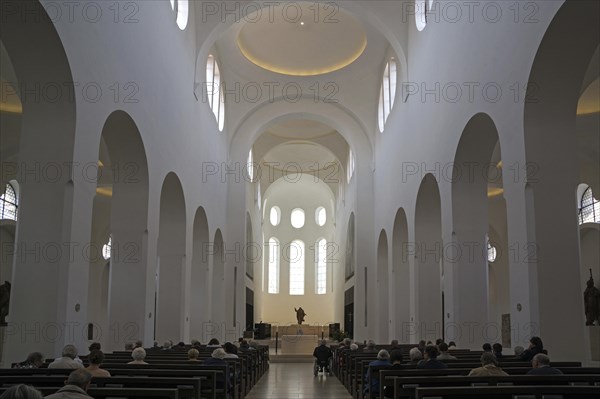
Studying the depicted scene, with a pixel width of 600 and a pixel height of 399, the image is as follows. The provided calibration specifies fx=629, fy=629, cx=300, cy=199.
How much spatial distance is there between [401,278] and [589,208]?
693 cm

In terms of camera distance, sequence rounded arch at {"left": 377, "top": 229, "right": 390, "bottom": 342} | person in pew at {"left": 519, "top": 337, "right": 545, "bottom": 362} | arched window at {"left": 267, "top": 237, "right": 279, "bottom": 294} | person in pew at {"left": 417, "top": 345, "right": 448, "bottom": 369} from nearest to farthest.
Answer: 1. person in pew at {"left": 417, "top": 345, "right": 448, "bottom": 369}
2. person in pew at {"left": 519, "top": 337, "right": 545, "bottom": 362}
3. rounded arch at {"left": 377, "top": 229, "right": 390, "bottom": 342}
4. arched window at {"left": 267, "top": 237, "right": 279, "bottom": 294}

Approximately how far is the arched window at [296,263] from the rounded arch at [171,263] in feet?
82.2

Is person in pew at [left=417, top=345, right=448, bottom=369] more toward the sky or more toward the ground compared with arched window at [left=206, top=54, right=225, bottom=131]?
more toward the ground

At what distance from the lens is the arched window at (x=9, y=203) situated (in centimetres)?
1978

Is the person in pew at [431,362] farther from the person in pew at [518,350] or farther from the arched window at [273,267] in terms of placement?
the arched window at [273,267]

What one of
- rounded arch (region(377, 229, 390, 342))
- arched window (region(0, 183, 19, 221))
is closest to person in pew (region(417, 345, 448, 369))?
rounded arch (region(377, 229, 390, 342))

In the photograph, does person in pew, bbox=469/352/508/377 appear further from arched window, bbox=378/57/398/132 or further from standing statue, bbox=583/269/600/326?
arched window, bbox=378/57/398/132

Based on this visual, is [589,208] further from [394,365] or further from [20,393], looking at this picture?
[20,393]

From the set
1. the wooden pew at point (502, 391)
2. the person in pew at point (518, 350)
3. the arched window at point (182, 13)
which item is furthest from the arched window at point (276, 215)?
the wooden pew at point (502, 391)

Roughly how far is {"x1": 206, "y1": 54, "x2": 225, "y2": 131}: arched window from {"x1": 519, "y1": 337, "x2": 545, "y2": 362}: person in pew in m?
14.0

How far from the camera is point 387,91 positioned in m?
21.5

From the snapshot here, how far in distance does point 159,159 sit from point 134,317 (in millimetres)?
3374

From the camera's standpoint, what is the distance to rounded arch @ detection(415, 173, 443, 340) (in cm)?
1562

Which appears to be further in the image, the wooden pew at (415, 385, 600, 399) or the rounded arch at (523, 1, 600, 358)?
the rounded arch at (523, 1, 600, 358)
